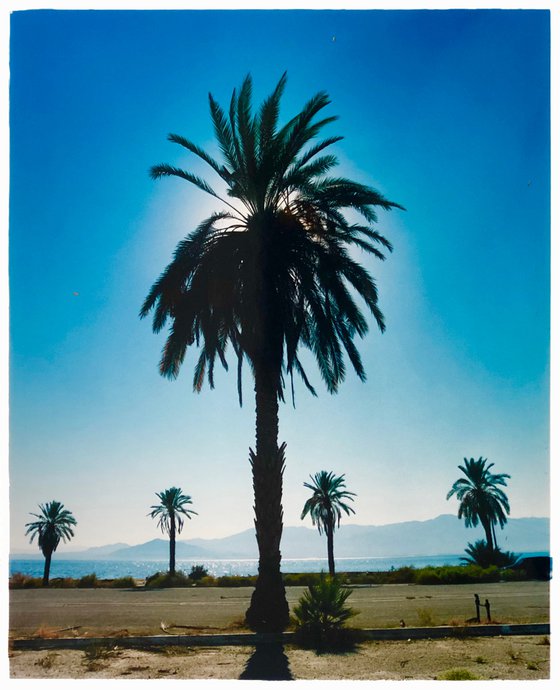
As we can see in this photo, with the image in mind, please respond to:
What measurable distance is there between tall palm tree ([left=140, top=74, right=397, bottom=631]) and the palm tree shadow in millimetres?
2633

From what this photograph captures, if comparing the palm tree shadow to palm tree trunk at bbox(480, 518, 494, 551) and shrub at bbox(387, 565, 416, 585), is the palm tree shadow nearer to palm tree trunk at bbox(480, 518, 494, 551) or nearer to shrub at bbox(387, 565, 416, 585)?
shrub at bbox(387, 565, 416, 585)

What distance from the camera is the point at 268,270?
14523 millimetres

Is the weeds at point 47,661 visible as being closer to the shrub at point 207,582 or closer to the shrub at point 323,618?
the shrub at point 323,618

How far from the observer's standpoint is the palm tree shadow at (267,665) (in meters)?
9.74

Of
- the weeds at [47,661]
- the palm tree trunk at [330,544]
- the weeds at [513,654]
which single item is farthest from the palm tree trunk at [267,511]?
the palm tree trunk at [330,544]

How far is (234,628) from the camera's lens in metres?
13.4

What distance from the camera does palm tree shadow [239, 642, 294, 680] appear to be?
9742 millimetres

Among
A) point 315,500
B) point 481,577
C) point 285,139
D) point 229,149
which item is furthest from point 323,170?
point 315,500

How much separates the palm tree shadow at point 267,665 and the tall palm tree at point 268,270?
2633 millimetres

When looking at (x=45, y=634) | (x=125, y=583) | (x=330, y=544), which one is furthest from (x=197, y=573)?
(x=45, y=634)

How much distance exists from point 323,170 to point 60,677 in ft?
39.3

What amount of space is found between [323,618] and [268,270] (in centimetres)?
771

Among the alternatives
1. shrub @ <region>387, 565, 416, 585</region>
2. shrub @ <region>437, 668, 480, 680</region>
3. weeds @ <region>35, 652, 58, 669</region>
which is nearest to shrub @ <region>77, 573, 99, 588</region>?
shrub @ <region>387, 565, 416, 585</region>

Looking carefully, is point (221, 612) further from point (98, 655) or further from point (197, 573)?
point (197, 573)
